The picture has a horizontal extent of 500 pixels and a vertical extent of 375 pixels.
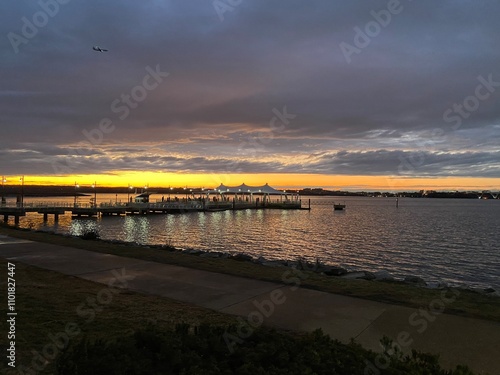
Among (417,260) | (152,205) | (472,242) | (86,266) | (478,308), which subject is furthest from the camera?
(152,205)

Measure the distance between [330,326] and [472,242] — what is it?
124 feet

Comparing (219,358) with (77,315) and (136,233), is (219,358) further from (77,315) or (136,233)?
(136,233)

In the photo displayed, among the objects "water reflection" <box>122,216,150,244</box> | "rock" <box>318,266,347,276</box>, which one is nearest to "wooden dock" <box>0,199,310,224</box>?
"water reflection" <box>122,216,150,244</box>

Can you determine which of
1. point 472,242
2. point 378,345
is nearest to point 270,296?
point 378,345

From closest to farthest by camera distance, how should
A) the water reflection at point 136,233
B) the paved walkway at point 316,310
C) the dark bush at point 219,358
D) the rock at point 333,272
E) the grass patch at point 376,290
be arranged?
the dark bush at point 219,358, the paved walkway at point 316,310, the grass patch at point 376,290, the rock at point 333,272, the water reflection at point 136,233

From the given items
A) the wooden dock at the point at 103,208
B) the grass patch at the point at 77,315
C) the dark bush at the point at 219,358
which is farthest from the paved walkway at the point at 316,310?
the wooden dock at the point at 103,208

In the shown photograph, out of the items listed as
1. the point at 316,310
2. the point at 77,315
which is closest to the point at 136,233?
the point at 77,315

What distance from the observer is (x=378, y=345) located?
5.24m

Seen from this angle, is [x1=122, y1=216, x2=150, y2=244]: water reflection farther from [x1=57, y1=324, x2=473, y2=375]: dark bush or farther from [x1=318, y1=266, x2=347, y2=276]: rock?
[x1=57, y1=324, x2=473, y2=375]: dark bush

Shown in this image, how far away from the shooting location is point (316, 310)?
683cm

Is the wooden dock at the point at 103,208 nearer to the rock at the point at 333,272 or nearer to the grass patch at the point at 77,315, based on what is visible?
the rock at the point at 333,272

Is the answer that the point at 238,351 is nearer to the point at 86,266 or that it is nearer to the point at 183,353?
the point at 183,353

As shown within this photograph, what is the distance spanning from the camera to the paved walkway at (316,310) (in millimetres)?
5352

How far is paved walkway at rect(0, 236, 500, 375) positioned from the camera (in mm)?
5352
